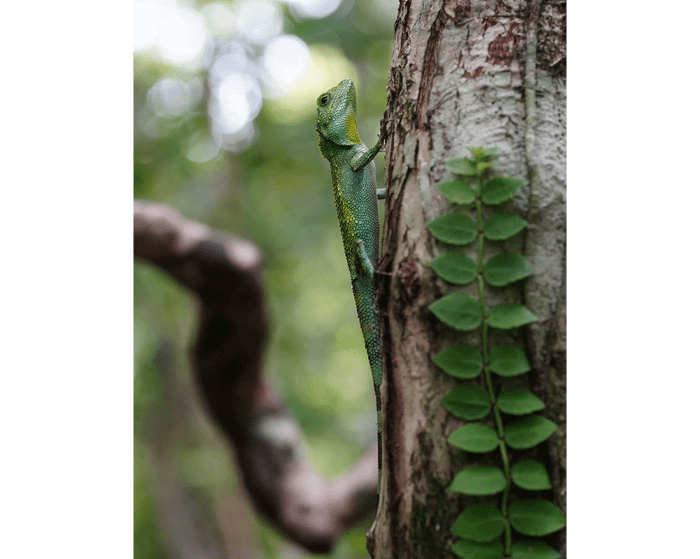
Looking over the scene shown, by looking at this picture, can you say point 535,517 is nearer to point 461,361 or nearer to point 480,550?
point 480,550

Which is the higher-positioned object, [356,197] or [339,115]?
[339,115]

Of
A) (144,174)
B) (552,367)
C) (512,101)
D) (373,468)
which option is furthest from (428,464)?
(144,174)

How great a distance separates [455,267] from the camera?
1.06m

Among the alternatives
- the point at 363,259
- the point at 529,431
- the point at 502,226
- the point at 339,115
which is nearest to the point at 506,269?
the point at 502,226

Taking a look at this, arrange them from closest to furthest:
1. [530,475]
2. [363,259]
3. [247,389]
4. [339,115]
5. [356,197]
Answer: [530,475] → [363,259] → [356,197] → [339,115] → [247,389]

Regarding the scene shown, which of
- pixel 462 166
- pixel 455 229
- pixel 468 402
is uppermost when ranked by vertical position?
pixel 462 166

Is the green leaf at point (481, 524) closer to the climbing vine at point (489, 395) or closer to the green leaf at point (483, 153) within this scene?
the climbing vine at point (489, 395)

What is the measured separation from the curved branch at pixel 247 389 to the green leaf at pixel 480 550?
2.80 meters

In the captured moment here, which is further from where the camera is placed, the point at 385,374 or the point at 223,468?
the point at 223,468

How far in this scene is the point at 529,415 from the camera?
103cm

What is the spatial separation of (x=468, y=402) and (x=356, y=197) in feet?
3.33

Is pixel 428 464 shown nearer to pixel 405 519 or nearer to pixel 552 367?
pixel 405 519

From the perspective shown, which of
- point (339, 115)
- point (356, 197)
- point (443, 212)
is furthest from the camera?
point (339, 115)

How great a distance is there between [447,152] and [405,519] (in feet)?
2.69
